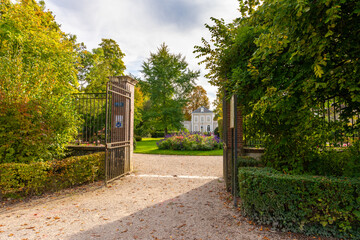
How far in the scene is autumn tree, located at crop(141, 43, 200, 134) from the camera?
25.4m

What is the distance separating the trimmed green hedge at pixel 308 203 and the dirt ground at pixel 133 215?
0.79 ft

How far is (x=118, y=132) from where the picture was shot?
20.5 feet

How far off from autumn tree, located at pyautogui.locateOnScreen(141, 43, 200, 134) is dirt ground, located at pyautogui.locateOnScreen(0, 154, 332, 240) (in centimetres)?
1975

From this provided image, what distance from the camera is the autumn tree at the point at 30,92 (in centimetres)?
502

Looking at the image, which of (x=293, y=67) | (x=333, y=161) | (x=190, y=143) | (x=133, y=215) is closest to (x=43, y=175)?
(x=133, y=215)

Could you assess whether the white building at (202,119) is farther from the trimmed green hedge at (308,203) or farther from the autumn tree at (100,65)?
the trimmed green hedge at (308,203)

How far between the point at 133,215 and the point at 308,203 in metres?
3.05

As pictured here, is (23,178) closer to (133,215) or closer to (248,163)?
(133,215)

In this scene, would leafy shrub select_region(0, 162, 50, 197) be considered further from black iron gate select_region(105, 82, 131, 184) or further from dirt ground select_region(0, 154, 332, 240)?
black iron gate select_region(105, 82, 131, 184)

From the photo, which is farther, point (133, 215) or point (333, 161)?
point (333, 161)

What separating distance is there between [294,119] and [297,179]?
1357 millimetres

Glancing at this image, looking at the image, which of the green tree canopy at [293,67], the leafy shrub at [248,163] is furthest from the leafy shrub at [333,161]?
the leafy shrub at [248,163]

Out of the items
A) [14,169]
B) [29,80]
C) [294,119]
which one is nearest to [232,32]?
[294,119]

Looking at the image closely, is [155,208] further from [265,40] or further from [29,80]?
[29,80]
